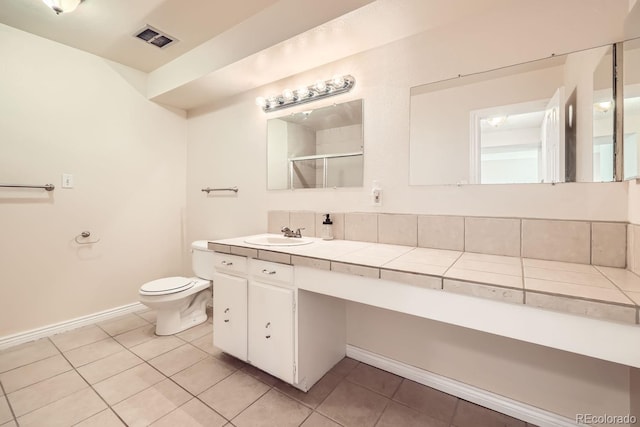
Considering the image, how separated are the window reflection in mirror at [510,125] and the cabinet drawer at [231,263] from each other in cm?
111

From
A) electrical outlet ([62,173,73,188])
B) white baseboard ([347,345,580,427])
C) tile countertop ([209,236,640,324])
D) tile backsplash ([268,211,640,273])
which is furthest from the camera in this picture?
electrical outlet ([62,173,73,188])

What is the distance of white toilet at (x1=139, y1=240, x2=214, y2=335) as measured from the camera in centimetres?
198

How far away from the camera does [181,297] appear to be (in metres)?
2.03

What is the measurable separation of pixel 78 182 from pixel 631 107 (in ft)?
11.1

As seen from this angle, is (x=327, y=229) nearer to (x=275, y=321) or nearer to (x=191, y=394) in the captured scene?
(x=275, y=321)

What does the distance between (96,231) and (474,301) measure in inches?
111

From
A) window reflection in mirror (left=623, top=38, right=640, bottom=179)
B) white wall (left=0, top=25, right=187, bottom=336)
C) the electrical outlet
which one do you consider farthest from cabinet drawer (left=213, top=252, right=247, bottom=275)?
window reflection in mirror (left=623, top=38, right=640, bottom=179)

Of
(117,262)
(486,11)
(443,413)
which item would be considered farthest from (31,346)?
(486,11)

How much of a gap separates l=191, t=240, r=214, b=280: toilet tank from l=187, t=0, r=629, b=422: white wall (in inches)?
21.2

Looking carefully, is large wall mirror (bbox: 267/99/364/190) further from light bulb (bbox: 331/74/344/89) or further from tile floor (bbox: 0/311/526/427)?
tile floor (bbox: 0/311/526/427)

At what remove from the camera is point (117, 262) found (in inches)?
96.5

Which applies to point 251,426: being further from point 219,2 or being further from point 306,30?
point 219,2

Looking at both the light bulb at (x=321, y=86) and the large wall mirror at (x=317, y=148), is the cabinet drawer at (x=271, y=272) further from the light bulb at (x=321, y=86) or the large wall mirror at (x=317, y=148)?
the light bulb at (x=321, y=86)

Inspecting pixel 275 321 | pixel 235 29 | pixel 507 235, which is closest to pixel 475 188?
pixel 507 235
